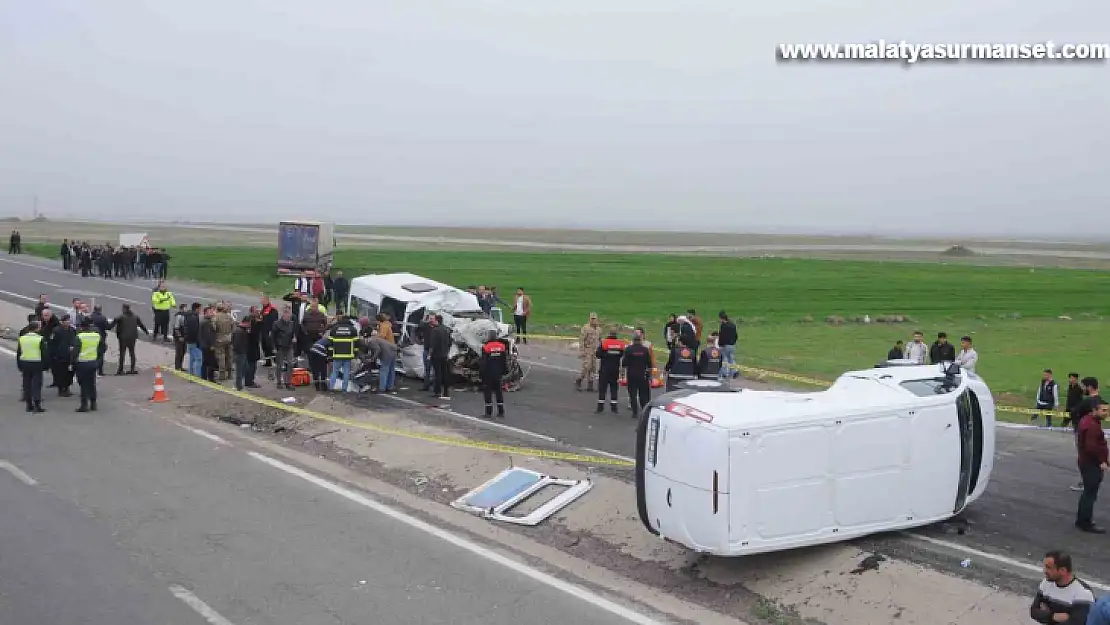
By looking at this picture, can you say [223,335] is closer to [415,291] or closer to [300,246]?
[415,291]

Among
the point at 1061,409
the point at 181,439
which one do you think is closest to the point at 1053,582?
the point at 181,439

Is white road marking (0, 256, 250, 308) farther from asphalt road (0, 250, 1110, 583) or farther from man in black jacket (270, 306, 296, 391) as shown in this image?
man in black jacket (270, 306, 296, 391)

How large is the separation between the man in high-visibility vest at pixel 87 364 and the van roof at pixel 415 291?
19.4 feet

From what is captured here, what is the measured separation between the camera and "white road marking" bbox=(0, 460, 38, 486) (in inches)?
475

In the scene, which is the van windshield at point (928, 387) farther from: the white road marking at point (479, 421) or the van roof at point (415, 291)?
the van roof at point (415, 291)

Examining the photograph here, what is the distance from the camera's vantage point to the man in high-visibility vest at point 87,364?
649 inches

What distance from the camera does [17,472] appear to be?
492 inches

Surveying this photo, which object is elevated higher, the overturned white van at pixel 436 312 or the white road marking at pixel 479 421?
the overturned white van at pixel 436 312

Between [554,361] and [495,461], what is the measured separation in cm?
1065

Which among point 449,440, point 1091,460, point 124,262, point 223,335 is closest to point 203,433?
point 449,440

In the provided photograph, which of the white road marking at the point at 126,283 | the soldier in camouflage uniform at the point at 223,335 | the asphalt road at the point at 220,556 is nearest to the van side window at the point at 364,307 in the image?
the soldier in camouflage uniform at the point at 223,335

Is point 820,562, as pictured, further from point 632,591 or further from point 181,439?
point 181,439

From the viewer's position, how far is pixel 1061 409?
1883cm

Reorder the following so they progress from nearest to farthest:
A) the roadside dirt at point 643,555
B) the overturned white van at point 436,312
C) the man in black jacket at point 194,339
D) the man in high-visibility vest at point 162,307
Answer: the roadside dirt at point 643,555 → the overturned white van at point 436,312 → the man in black jacket at point 194,339 → the man in high-visibility vest at point 162,307
